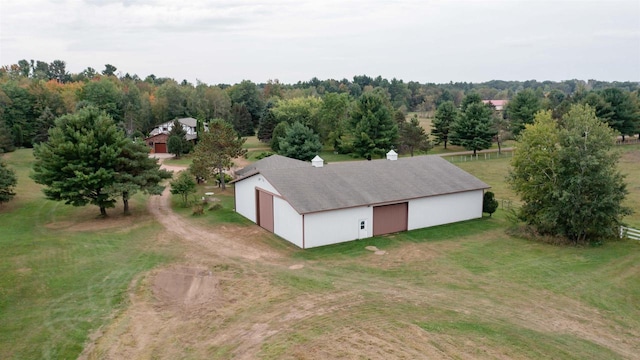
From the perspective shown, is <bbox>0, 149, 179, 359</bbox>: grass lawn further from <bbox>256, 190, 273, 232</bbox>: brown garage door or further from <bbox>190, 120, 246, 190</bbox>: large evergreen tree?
<bbox>190, 120, 246, 190</bbox>: large evergreen tree

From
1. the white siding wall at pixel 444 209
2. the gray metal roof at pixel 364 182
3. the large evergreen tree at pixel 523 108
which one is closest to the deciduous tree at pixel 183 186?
the gray metal roof at pixel 364 182

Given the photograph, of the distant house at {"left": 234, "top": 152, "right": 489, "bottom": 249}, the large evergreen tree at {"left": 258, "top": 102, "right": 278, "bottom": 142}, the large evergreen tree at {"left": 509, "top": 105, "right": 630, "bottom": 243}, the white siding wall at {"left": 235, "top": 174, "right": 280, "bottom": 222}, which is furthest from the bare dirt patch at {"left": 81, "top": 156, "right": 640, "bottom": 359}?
the large evergreen tree at {"left": 258, "top": 102, "right": 278, "bottom": 142}

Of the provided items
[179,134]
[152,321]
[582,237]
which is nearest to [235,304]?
[152,321]

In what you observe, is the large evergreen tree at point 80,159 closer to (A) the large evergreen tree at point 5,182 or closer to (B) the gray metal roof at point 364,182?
(A) the large evergreen tree at point 5,182

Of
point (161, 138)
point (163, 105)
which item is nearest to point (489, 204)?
Answer: point (161, 138)

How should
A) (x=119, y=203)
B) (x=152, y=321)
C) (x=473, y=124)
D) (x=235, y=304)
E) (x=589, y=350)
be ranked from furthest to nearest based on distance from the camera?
1. (x=473, y=124)
2. (x=119, y=203)
3. (x=235, y=304)
4. (x=152, y=321)
5. (x=589, y=350)

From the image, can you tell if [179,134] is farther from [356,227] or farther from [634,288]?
[634,288]

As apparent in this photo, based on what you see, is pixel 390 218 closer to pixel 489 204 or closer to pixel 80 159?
pixel 489 204
